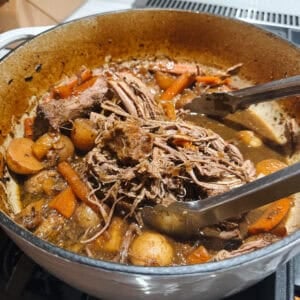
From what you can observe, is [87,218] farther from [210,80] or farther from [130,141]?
[210,80]

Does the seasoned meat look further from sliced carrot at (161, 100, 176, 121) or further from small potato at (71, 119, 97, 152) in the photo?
sliced carrot at (161, 100, 176, 121)

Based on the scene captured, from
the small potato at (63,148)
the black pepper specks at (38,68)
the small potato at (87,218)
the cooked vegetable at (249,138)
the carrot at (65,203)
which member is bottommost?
the cooked vegetable at (249,138)

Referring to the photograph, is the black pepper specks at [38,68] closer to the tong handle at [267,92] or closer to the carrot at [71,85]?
the carrot at [71,85]

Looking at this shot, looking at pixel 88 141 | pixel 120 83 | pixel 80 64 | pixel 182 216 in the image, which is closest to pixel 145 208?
pixel 182 216

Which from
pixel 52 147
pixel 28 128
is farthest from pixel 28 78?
pixel 52 147

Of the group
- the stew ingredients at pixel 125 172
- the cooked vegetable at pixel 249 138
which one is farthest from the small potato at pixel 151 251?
the cooked vegetable at pixel 249 138

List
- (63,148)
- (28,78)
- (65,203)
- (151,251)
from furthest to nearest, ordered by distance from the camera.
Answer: (28,78) → (63,148) → (65,203) → (151,251)

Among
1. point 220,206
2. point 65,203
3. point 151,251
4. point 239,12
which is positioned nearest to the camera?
point 220,206
